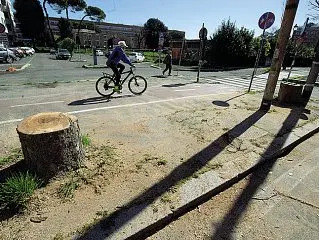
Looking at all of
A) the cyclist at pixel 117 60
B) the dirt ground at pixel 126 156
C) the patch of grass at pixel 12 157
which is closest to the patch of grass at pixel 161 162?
the dirt ground at pixel 126 156

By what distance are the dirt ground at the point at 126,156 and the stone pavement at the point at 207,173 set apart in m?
0.05

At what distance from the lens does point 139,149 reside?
12.7ft

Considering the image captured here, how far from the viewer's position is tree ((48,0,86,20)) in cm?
6143

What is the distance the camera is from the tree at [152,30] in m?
76.5

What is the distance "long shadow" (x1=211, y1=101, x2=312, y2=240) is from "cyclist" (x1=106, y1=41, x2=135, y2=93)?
195 inches

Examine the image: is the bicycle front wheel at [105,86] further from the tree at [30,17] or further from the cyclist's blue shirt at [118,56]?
the tree at [30,17]

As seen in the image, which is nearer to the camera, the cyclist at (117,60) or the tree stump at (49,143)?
the tree stump at (49,143)

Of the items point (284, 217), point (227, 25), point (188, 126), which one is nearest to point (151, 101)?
point (188, 126)

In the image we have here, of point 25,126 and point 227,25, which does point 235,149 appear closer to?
point 25,126

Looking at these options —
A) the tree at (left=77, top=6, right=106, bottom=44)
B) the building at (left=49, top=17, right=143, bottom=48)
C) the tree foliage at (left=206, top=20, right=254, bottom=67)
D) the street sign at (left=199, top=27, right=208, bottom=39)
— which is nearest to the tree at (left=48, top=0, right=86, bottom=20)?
the tree at (left=77, top=6, right=106, bottom=44)

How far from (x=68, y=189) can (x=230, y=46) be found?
29922 millimetres

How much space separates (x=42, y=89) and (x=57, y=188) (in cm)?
730

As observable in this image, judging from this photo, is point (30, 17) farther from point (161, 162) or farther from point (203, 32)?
point (161, 162)

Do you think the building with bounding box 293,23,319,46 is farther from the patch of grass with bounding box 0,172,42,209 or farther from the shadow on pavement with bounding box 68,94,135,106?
the patch of grass with bounding box 0,172,42,209
